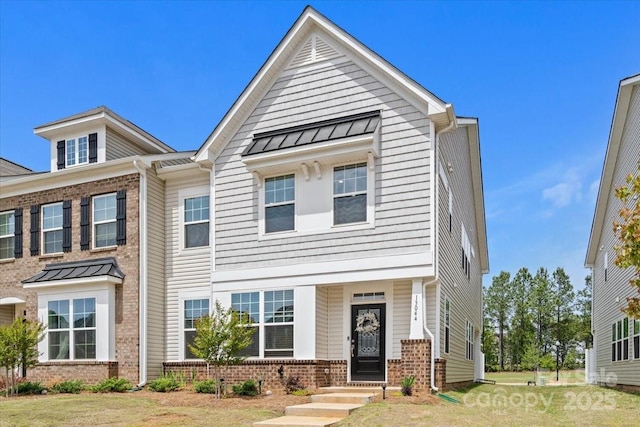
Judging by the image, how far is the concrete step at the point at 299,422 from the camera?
10047mm

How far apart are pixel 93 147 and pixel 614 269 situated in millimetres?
18557

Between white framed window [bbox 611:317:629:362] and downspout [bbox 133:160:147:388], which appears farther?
white framed window [bbox 611:317:629:362]

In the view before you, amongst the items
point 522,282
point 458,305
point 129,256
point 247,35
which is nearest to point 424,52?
point 247,35

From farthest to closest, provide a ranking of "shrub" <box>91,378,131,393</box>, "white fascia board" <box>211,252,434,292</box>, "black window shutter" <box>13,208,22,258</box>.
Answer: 1. "black window shutter" <box>13,208,22,258</box>
2. "shrub" <box>91,378,131,393</box>
3. "white fascia board" <box>211,252,434,292</box>

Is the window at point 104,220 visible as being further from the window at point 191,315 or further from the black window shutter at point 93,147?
the window at point 191,315

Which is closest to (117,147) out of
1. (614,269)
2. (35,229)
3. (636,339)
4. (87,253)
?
(87,253)

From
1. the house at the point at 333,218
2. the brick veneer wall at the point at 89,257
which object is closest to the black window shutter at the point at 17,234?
the brick veneer wall at the point at 89,257

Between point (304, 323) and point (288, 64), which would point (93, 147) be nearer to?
point (288, 64)

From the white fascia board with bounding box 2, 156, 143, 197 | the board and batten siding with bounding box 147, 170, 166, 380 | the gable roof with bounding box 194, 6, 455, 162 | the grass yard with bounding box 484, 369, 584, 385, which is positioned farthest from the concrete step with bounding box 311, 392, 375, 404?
the grass yard with bounding box 484, 369, 584, 385

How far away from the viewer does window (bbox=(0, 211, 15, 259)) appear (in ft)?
64.4

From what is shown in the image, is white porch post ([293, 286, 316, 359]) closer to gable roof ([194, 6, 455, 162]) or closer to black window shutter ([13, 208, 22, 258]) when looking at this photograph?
gable roof ([194, 6, 455, 162])

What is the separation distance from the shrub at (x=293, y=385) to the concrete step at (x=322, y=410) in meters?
2.58

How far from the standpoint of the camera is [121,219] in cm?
1756

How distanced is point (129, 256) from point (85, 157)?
3965 mm
